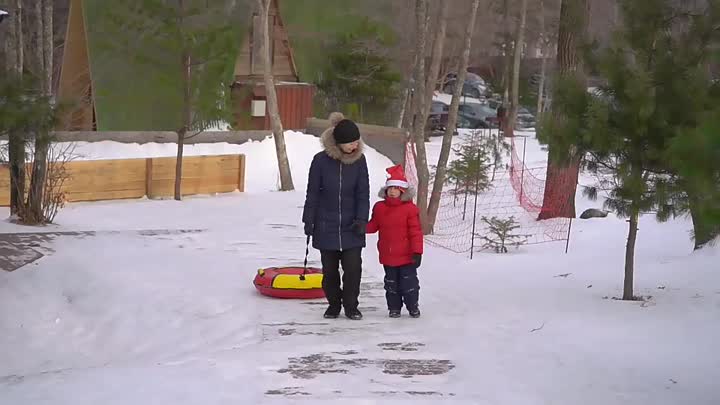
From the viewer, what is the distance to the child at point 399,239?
Answer: 8.29 meters

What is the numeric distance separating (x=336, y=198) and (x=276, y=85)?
23870 mm

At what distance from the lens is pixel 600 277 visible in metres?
11.0

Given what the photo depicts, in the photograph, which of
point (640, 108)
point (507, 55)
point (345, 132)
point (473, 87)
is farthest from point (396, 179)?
point (473, 87)

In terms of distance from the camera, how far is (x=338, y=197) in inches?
319

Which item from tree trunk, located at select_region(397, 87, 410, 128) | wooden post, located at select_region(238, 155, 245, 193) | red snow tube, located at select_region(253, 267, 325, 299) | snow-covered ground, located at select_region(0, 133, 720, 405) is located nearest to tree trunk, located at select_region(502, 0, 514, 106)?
tree trunk, located at select_region(397, 87, 410, 128)

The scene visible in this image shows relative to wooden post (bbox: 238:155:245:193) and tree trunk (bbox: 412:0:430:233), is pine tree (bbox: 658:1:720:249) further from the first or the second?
wooden post (bbox: 238:155:245:193)

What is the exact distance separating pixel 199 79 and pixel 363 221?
1514 centimetres

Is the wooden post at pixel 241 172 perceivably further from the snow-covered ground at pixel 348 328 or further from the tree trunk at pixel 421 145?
the snow-covered ground at pixel 348 328

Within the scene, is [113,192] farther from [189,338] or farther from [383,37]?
[383,37]

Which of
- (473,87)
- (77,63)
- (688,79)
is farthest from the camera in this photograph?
(473,87)

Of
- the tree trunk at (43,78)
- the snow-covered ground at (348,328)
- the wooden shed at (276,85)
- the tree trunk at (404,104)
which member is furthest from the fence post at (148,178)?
the tree trunk at (404,104)

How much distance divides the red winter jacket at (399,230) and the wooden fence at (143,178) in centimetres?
888

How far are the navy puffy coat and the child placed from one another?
0.80ft

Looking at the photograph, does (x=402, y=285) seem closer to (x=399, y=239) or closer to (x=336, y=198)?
(x=399, y=239)
